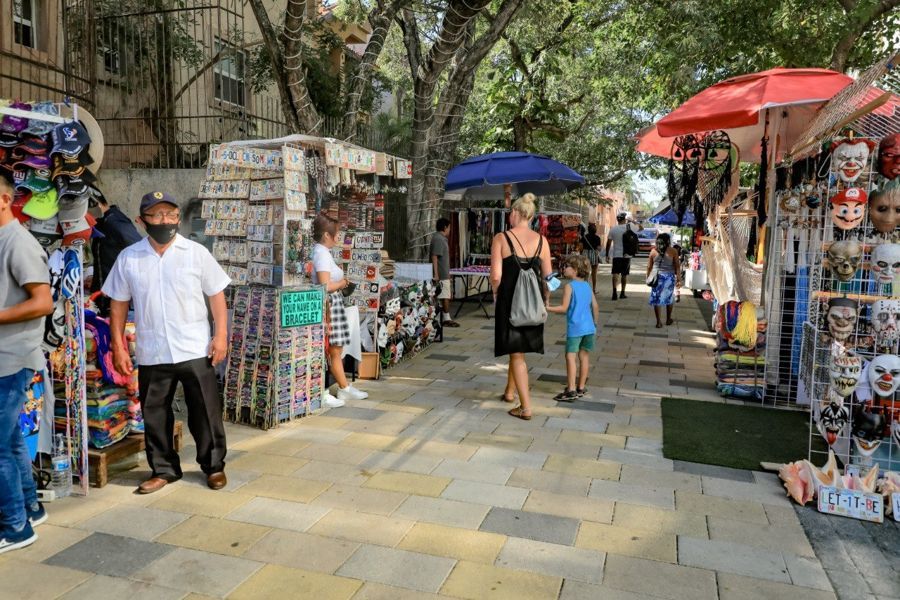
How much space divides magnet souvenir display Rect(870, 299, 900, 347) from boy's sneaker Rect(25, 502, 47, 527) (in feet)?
16.1

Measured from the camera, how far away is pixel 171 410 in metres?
3.94

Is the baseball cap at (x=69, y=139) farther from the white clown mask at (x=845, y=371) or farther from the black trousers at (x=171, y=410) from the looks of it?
the white clown mask at (x=845, y=371)

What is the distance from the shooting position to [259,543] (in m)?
3.28

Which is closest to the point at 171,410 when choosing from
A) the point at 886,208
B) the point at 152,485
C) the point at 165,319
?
the point at 152,485

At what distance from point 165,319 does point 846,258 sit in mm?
4186

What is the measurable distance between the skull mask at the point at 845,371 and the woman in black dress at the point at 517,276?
6.95 ft

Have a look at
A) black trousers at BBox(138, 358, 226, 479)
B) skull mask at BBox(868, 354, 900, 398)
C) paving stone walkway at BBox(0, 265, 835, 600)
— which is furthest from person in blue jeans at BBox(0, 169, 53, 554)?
→ skull mask at BBox(868, 354, 900, 398)

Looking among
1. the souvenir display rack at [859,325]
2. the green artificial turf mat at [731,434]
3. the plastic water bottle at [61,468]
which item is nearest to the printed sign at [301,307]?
the plastic water bottle at [61,468]

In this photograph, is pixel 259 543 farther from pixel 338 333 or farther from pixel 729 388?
pixel 729 388

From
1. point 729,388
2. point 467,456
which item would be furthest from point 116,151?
point 729,388

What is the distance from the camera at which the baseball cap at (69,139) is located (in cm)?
366

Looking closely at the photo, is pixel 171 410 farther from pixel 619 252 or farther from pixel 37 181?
pixel 619 252

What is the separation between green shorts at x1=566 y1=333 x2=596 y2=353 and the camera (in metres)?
6.08

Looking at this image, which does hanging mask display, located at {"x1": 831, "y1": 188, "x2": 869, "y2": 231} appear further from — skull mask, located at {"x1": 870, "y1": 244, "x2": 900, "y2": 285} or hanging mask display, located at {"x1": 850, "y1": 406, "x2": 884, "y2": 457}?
hanging mask display, located at {"x1": 850, "y1": 406, "x2": 884, "y2": 457}
